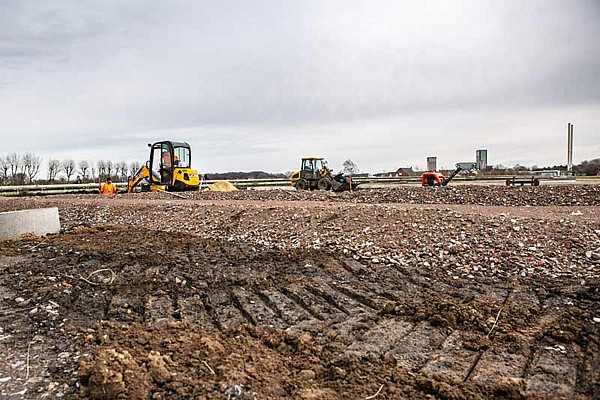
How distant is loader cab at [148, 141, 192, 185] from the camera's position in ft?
72.0

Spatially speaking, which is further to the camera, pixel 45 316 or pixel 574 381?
pixel 45 316

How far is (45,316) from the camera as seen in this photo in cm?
523

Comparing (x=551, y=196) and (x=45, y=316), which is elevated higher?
(x=551, y=196)

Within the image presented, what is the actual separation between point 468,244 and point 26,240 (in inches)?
314

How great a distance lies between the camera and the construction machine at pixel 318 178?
24016 mm

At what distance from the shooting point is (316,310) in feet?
17.3

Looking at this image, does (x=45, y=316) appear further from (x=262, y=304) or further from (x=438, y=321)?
(x=438, y=321)

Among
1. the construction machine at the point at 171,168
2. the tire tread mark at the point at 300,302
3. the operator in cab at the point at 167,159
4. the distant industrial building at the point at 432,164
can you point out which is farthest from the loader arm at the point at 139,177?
the distant industrial building at the point at 432,164

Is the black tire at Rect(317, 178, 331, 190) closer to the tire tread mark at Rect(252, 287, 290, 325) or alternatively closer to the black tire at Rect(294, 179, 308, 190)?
the black tire at Rect(294, 179, 308, 190)

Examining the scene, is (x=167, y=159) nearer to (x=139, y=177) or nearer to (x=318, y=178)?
(x=139, y=177)

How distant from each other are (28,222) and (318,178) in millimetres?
15786

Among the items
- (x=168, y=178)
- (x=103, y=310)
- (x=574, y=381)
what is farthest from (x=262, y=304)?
(x=168, y=178)

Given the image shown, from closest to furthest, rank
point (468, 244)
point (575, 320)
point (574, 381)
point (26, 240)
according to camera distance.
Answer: point (574, 381), point (575, 320), point (468, 244), point (26, 240)

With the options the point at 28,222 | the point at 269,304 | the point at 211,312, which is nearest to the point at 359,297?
the point at 269,304
